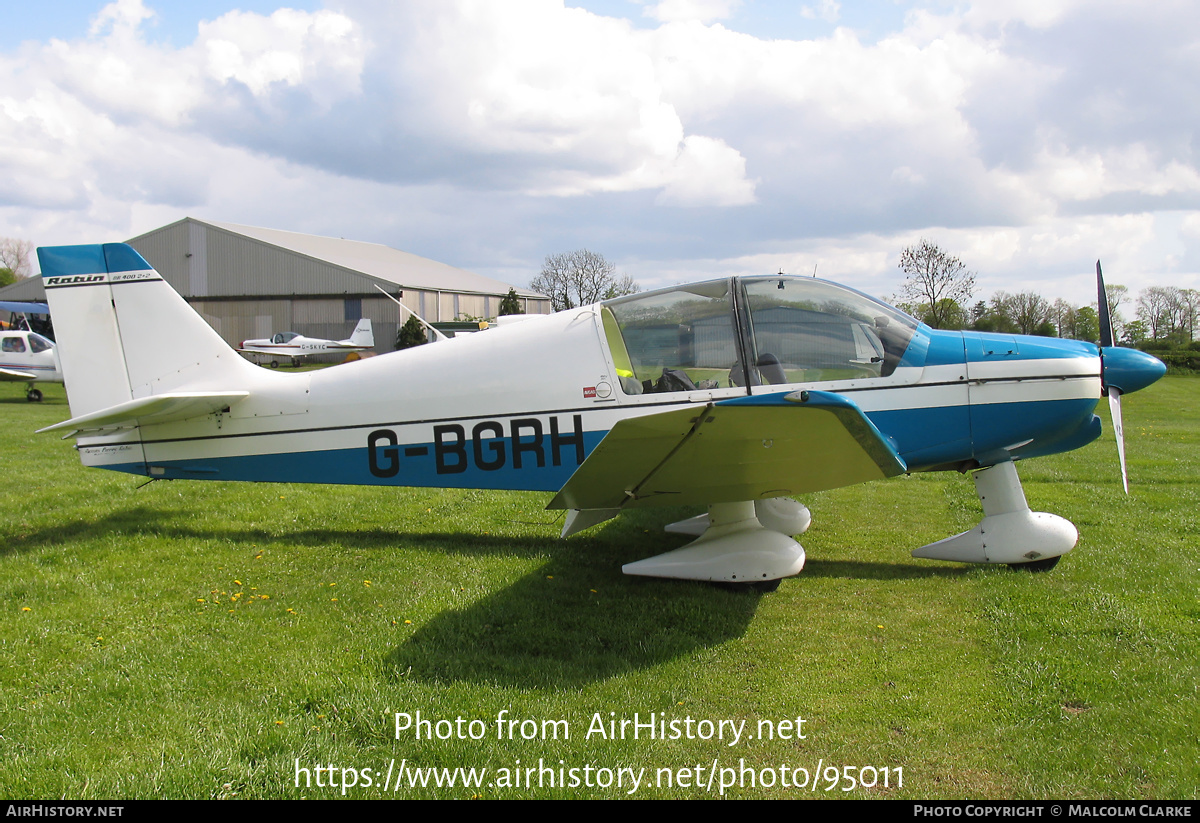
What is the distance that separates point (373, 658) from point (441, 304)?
155 ft

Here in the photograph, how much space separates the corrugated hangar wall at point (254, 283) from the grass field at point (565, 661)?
134 feet

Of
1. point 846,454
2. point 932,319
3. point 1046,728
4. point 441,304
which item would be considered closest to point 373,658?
point 846,454

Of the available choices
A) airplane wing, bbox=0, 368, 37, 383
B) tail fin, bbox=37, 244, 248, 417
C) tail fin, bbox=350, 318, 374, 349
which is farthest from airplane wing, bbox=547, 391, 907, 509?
tail fin, bbox=350, 318, 374, 349

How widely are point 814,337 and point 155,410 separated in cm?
486

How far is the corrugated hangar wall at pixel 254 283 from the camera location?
45.0m

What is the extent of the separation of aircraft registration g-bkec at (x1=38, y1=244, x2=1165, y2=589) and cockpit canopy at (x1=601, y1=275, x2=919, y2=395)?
1 cm

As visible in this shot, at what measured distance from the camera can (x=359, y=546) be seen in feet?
19.3

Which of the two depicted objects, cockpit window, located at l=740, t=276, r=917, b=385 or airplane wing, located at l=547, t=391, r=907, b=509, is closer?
airplane wing, located at l=547, t=391, r=907, b=509

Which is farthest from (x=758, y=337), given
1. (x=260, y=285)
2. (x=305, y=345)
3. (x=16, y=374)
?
(x=260, y=285)

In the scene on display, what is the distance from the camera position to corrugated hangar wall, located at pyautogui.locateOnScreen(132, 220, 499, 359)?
148 feet

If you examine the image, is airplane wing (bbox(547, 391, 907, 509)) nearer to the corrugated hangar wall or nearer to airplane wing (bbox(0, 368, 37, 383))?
airplane wing (bbox(0, 368, 37, 383))

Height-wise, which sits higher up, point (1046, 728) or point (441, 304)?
point (441, 304)

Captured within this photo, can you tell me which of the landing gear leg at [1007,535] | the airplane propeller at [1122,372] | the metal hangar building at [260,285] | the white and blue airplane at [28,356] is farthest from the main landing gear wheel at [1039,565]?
the metal hangar building at [260,285]
